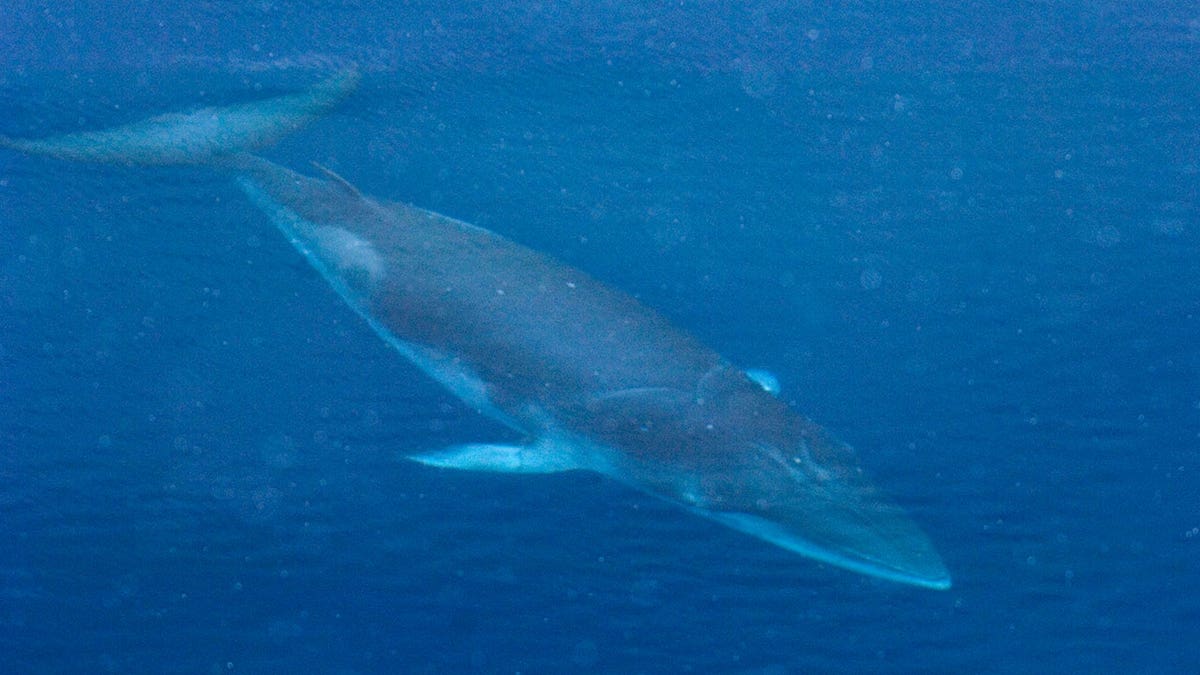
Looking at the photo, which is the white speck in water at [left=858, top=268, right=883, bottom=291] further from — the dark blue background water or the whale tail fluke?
the whale tail fluke

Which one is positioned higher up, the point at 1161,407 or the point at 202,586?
the point at 1161,407

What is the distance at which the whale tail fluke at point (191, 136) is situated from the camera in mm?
8133

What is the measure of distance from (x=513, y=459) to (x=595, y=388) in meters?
0.72

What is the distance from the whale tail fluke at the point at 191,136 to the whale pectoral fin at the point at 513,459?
371 cm

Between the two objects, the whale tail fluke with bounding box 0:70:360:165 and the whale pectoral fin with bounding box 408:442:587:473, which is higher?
the whale tail fluke with bounding box 0:70:360:165

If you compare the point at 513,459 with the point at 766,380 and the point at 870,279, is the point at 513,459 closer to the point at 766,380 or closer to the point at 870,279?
the point at 766,380

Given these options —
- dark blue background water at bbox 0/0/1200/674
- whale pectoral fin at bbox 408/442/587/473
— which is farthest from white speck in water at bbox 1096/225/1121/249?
whale pectoral fin at bbox 408/442/587/473

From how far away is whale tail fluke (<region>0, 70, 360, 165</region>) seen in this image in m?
8.13

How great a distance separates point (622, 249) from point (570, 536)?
8.02 feet

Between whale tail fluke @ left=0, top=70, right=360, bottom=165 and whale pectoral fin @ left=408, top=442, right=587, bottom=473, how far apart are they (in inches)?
146

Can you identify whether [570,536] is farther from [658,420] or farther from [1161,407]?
[1161,407]

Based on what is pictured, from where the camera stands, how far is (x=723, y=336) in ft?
23.1

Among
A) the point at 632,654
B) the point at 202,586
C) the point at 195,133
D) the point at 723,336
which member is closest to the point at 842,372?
the point at 723,336

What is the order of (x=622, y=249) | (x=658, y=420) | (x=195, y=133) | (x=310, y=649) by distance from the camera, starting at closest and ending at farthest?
(x=658, y=420) → (x=310, y=649) → (x=622, y=249) → (x=195, y=133)
